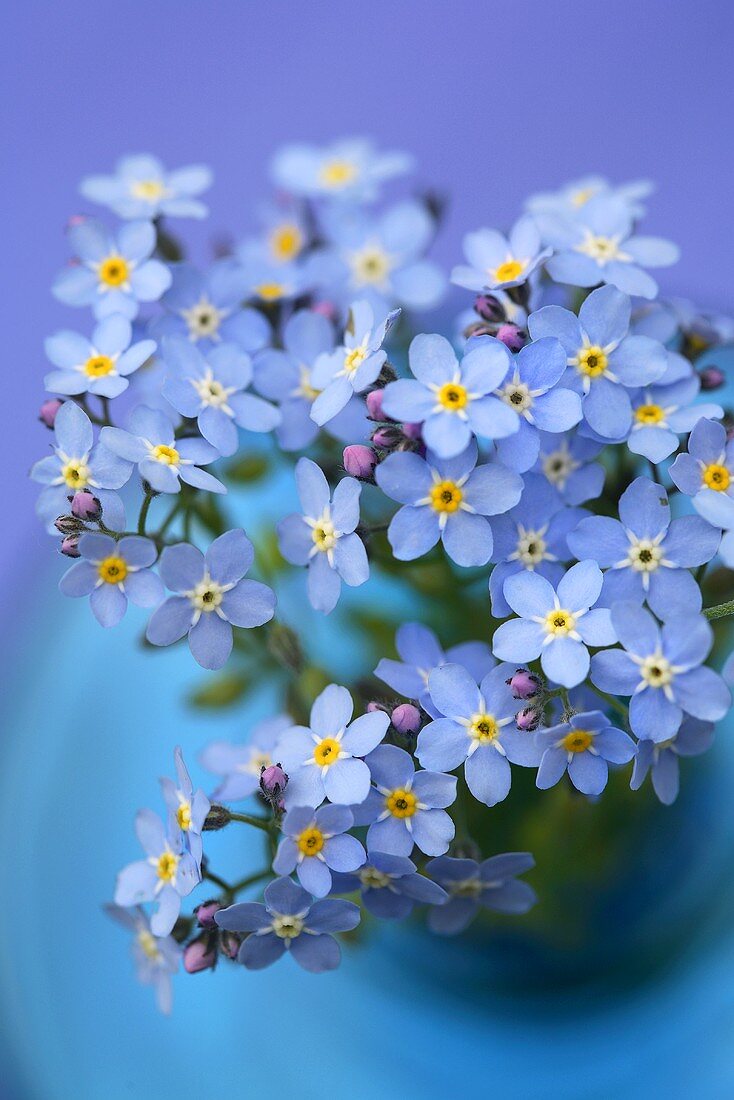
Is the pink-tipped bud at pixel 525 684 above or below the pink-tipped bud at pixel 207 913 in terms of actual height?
above

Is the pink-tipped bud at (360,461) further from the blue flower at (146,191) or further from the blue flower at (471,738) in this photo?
the blue flower at (146,191)

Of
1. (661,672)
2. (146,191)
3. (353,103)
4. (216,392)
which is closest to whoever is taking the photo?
(661,672)

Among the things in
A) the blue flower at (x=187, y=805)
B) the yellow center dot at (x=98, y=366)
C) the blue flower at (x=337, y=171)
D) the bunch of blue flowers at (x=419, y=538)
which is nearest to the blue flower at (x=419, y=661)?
the bunch of blue flowers at (x=419, y=538)

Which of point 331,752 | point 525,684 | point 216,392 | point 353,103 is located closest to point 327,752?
point 331,752

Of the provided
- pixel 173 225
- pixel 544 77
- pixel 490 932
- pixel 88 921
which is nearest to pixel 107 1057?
pixel 88 921

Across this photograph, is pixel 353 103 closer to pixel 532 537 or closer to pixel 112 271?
pixel 112 271

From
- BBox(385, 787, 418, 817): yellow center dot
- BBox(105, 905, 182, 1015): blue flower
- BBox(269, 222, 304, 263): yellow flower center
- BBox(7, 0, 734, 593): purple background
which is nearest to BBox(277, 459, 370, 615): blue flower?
BBox(385, 787, 418, 817): yellow center dot

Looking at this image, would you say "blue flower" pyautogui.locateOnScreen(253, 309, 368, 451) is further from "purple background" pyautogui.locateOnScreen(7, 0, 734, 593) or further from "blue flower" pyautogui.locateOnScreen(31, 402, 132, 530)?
"purple background" pyautogui.locateOnScreen(7, 0, 734, 593)
